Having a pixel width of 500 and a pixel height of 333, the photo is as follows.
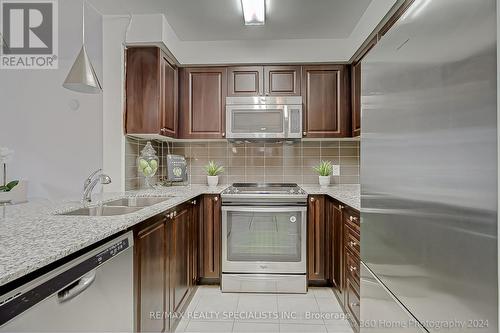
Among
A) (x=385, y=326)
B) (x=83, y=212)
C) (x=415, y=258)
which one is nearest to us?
(x=415, y=258)

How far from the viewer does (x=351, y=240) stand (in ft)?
6.33

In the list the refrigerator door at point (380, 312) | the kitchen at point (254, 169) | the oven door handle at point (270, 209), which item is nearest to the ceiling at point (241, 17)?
the kitchen at point (254, 169)

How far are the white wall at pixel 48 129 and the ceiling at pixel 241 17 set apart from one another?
861mm

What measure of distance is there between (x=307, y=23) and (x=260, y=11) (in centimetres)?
52

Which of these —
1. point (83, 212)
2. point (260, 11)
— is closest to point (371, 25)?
point (260, 11)

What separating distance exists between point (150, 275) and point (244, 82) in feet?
6.64

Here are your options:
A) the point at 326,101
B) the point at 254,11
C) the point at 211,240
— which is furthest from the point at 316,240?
the point at 254,11

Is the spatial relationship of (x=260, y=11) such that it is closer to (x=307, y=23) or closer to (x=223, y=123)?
(x=307, y=23)

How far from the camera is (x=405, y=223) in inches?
32.4

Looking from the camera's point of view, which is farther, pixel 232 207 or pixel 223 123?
pixel 223 123

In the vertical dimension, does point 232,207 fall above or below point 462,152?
below

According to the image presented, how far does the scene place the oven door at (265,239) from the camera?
2516mm

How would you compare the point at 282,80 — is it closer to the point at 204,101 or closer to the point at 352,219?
the point at 204,101

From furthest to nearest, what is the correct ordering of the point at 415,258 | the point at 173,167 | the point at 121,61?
the point at 173,167 < the point at 121,61 < the point at 415,258
